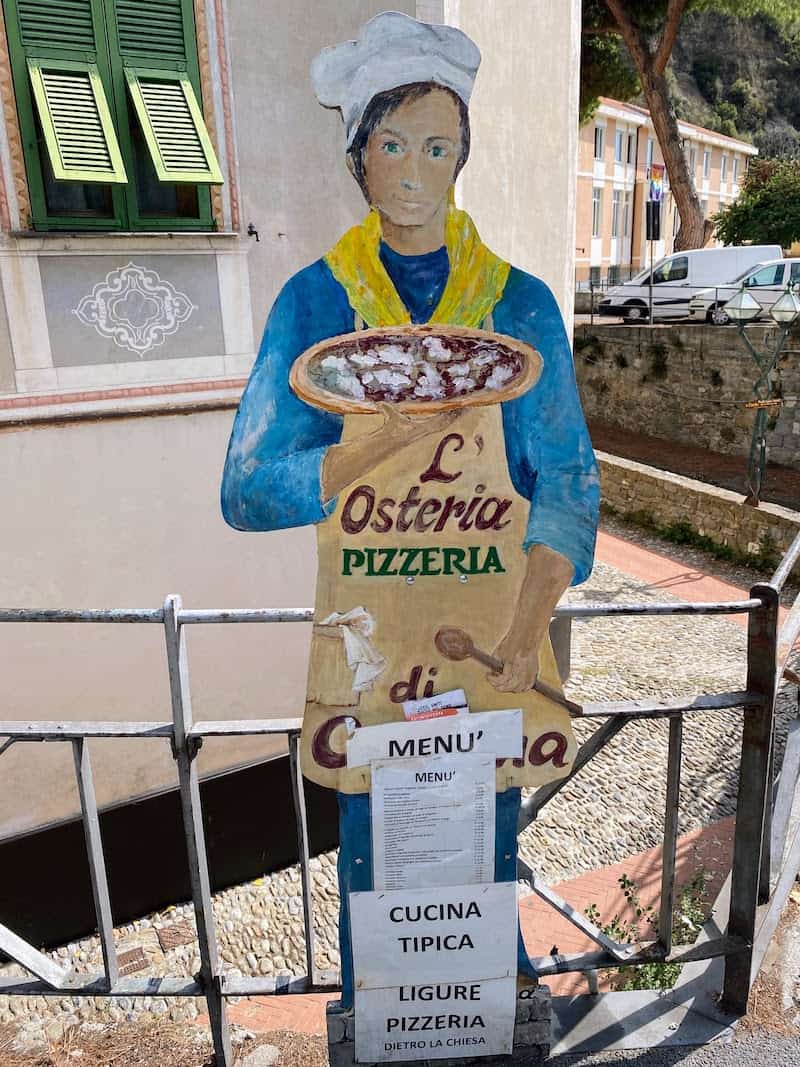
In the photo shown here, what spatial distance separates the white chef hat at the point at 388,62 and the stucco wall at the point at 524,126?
2.39 meters

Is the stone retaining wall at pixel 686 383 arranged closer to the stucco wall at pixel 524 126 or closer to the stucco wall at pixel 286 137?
the stucco wall at pixel 524 126

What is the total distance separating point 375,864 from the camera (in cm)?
282

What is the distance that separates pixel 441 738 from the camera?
2742 millimetres

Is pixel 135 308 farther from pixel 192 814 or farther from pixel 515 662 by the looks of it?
pixel 515 662

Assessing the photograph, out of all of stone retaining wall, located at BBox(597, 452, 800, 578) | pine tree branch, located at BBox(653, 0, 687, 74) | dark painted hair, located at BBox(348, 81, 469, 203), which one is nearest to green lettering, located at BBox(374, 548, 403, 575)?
dark painted hair, located at BBox(348, 81, 469, 203)

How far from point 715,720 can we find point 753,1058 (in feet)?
16.1

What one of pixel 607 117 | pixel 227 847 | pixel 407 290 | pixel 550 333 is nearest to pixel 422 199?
pixel 407 290

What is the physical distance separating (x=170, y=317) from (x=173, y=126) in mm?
956

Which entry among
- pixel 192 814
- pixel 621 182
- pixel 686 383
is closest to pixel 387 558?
pixel 192 814

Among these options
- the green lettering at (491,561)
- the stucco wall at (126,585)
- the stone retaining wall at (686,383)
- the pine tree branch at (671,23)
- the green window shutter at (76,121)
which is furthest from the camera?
the pine tree branch at (671,23)

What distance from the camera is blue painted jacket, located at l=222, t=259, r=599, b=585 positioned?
103 inches

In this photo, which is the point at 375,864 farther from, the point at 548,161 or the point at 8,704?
the point at 548,161

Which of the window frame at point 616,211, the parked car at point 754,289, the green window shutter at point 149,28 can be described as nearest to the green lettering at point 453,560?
the green window shutter at point 149,28

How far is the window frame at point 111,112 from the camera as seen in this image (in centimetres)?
433
